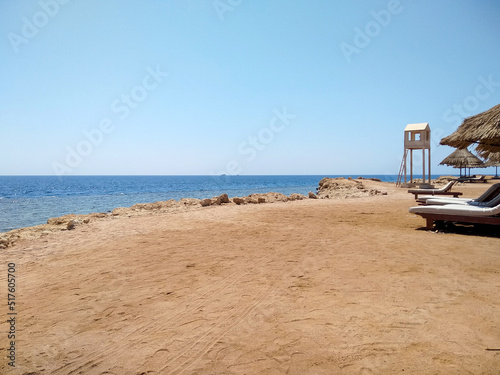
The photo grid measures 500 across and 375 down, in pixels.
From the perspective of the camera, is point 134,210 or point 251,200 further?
point 251,200

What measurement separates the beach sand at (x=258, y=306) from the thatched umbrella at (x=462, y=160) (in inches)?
→ 1090

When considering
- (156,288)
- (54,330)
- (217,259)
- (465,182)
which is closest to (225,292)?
(156,288)

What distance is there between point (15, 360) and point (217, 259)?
339 cm

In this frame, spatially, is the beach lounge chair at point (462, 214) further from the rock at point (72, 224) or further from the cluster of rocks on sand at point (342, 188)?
the cluster of rocks on sand at point (342, 188)

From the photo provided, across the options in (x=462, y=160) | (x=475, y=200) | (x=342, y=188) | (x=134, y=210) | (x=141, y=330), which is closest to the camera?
(x=141, y=330)

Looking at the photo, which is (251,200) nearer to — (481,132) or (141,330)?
(481,132)

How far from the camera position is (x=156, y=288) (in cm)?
459

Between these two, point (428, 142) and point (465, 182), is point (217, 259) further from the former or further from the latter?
point (465, 182)

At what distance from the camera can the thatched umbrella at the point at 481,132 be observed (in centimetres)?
938

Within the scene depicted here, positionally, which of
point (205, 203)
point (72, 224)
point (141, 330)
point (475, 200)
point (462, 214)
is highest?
point (475, 200)

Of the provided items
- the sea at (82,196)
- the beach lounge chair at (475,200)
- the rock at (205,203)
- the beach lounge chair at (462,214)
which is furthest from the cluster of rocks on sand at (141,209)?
the beach lounge chair at (462,214)

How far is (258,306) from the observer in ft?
12.8

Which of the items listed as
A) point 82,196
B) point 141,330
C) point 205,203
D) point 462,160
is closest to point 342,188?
point 205,203

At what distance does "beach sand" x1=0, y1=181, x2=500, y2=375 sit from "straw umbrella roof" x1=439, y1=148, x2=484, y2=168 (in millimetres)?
27671
